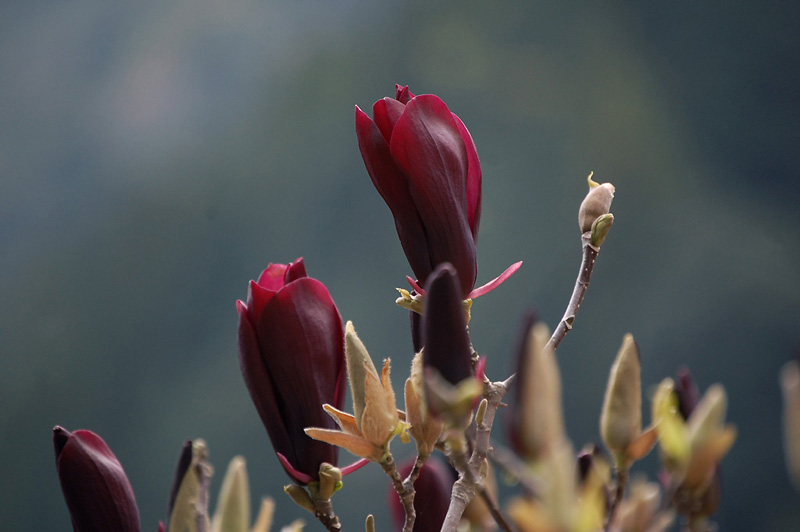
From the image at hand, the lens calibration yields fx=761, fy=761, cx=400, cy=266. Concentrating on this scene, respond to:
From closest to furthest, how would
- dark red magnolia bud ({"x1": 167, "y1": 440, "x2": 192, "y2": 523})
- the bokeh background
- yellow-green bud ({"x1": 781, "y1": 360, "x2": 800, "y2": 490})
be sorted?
1. yellow-green bud ({"x1": 781, "y1": 360, "x2": 800, "y2": 490})
2. dark red magnolia bud ({"x1": 167, "y1": 440, "x2": 192, "y2": 523})
3. the bokeh background

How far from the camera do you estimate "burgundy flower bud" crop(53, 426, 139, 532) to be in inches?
10.6

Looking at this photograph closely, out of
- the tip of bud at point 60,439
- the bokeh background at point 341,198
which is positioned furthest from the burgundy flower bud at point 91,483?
the bokeh background at point 341,198

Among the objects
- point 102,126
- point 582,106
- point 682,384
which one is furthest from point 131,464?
point 682,384

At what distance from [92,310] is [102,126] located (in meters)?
0.87

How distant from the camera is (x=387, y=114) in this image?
289 millimetres

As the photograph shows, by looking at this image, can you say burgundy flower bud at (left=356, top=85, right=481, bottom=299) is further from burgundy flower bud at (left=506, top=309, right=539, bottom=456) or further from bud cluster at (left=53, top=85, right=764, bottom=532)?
burgundy flower bud at (left=506, top=309, right=539, bottom=456)

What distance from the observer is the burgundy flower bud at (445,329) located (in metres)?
0.21

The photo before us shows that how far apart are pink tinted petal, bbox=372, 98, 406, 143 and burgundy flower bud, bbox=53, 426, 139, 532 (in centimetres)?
15

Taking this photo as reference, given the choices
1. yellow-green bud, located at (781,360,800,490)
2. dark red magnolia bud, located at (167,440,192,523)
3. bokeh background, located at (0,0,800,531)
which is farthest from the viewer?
bokeh background, located at (0,0,800,531)

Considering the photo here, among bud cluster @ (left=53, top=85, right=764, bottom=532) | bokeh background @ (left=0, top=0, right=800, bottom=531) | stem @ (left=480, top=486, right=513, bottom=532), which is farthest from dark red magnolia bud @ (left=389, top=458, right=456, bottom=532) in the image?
bokeh background @ (left=0, top=0, right=800, bottom=531)

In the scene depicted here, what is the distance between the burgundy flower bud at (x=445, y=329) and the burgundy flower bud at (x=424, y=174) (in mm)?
70

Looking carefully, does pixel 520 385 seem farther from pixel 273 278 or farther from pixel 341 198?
pixel 341 198

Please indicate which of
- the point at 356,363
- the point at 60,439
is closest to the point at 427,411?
the point at 356,363

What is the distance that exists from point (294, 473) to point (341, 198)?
11.5 feet
